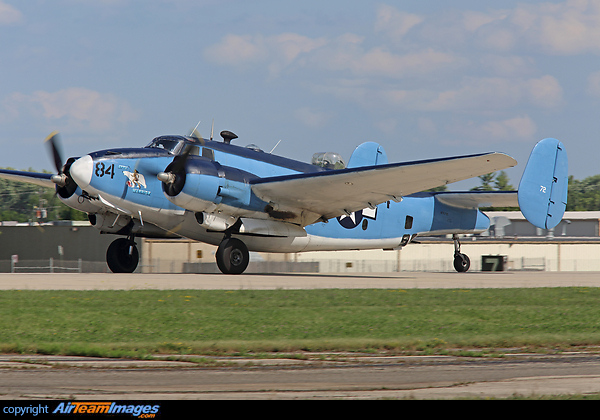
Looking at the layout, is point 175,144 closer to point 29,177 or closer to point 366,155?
point 29,177

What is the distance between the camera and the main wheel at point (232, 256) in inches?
956

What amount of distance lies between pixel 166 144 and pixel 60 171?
14.4 feet

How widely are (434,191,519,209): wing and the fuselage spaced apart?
3971 mm

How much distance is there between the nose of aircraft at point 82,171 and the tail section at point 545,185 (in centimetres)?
1695

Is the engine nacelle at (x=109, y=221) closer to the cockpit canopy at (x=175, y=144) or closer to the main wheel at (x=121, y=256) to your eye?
the main wheel at (x=121, y=256)

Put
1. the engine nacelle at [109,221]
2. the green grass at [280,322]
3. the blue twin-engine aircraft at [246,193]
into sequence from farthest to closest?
the engine nacelle at [109,221]
the blue twin-engine aircraft at [246,193]
the green grass at [280,322]

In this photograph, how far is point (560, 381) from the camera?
8.28 meters

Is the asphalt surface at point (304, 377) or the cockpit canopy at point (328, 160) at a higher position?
the cockpit canopy at point (328, 160)

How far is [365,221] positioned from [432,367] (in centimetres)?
2043

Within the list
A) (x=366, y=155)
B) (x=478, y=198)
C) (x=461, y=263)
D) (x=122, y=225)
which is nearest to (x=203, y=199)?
(x=122, y=225)

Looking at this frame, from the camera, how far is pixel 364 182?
23.8 m

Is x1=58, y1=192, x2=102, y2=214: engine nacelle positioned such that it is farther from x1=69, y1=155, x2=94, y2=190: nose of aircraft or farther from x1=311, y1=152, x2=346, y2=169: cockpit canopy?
x1=311, y1=152, x2=346, y2=169: cockpit canopy

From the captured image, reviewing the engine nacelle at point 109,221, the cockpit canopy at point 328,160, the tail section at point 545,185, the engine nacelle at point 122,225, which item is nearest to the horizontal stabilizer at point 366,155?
the cockpit canopy at point 328,160
